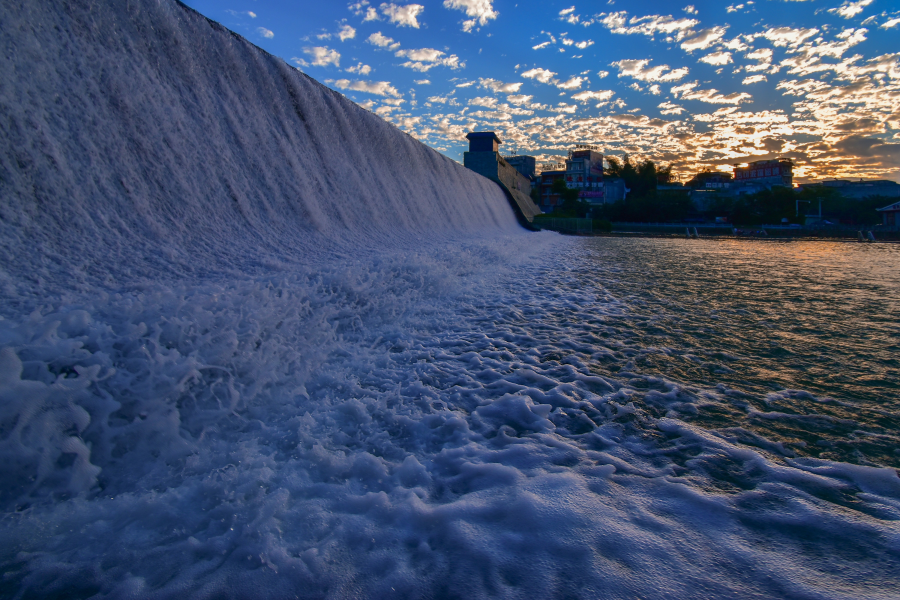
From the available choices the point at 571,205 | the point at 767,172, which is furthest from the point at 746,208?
the point at 767,172

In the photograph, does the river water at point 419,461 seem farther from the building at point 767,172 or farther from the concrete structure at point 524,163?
the building at point 767,172

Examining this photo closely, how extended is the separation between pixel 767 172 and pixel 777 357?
9714cm

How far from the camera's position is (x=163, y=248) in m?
3.63

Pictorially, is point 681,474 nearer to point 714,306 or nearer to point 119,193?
point 714,306

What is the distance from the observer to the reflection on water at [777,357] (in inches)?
78.7

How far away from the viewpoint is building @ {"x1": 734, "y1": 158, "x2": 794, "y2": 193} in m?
72.5

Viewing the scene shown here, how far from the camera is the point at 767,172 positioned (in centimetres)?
7925

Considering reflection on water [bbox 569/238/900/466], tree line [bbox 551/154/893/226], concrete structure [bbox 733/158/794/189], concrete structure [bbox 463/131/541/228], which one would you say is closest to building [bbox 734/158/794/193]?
concrete structure [bbox 733/158/794/189]

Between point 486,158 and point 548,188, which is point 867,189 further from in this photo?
point 486,158

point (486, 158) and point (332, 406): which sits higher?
point (486, 158)

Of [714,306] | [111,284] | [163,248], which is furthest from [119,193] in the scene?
[714,306]

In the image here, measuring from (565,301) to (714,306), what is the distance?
1581mm

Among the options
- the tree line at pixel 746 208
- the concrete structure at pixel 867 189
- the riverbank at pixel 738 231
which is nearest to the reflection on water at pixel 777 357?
the riverbank at pixel 738 231

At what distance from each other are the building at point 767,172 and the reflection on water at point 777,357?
7694cm
